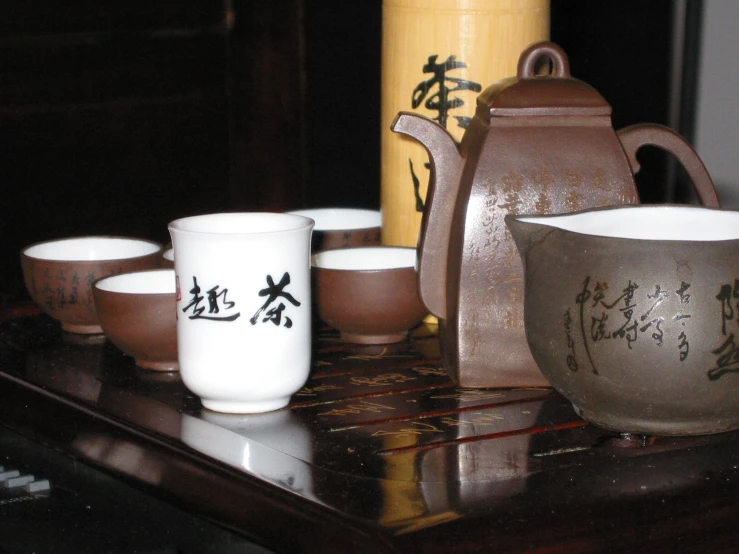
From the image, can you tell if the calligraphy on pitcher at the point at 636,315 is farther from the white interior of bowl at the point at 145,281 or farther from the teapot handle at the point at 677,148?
the white interior of bowl at the point at 145,281

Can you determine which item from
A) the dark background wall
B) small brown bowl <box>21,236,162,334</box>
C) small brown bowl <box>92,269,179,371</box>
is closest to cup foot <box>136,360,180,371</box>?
small brown bowl <box>92,269,179,371</box>

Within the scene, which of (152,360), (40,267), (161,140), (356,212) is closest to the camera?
(152,360)

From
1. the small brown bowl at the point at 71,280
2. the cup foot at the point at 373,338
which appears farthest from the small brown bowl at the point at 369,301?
the small brown bowl at the point at 71,280

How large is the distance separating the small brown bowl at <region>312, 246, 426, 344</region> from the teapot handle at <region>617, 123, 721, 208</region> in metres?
0.25

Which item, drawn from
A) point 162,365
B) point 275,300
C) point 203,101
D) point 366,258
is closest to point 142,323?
point 162,365

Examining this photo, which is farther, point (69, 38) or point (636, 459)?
point (69, 38)

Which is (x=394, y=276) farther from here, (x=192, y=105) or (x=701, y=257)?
→ (x=192, y=105)

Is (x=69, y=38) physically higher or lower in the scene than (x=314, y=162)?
higher

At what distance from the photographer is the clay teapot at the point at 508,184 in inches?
41.3

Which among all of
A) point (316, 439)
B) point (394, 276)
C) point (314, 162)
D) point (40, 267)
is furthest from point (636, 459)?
point (314, 162)

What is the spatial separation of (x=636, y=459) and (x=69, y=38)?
1744mm

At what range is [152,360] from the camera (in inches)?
45.0

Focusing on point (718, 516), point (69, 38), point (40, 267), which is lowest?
point (718, 516)

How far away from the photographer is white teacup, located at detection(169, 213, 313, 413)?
0.98 m
